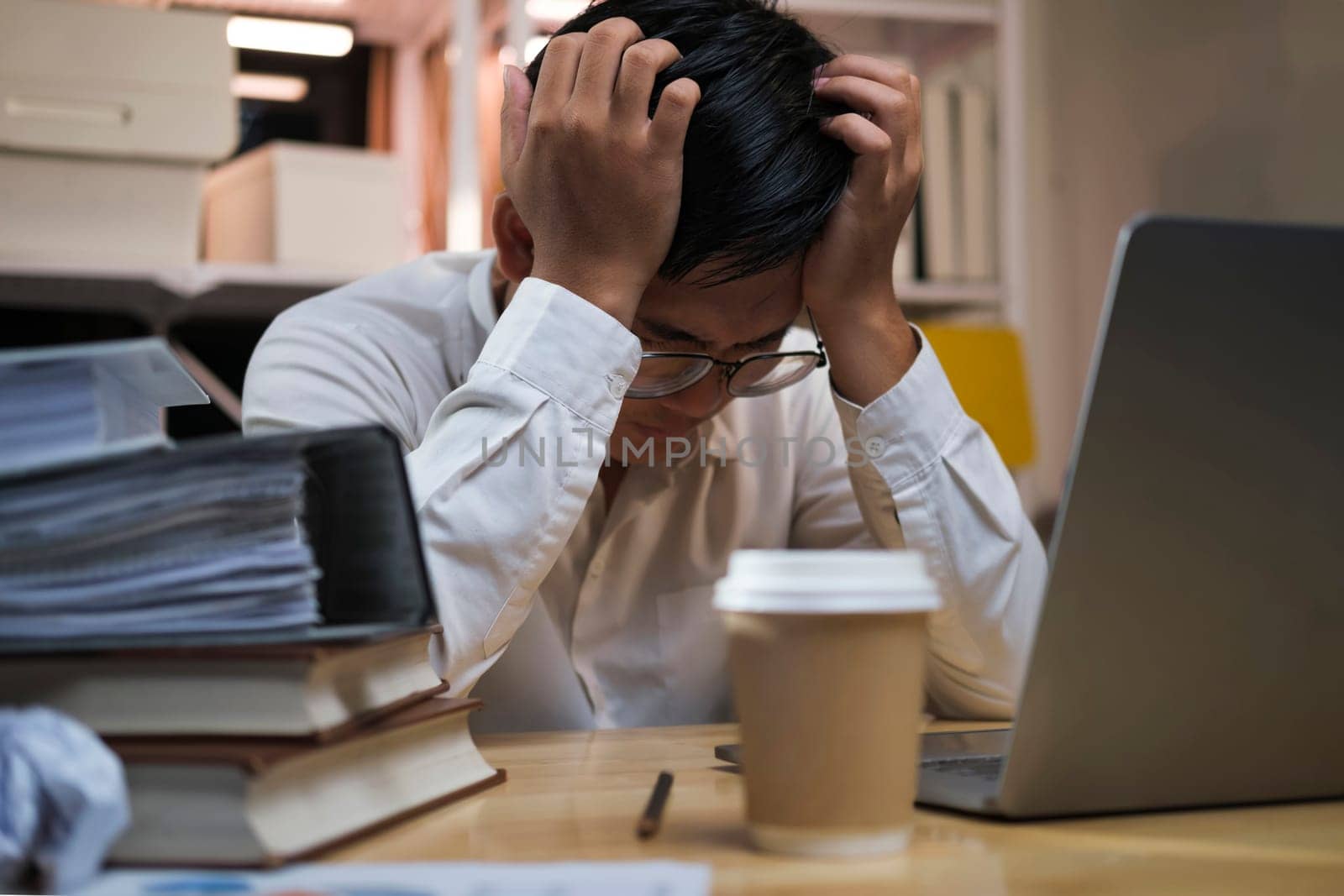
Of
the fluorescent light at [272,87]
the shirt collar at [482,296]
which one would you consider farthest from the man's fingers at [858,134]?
the fluorescent light at [272,87]

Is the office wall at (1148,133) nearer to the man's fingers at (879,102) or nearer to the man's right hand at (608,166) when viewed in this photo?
the man's fingers at (879,102)

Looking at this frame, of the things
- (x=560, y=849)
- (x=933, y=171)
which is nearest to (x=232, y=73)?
(x=933, y=171)

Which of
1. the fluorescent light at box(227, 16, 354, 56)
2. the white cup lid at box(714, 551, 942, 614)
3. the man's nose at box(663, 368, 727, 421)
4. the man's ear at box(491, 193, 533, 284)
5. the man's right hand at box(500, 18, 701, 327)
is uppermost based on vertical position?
the fluorescent light at box(227, 16, 354, 56)

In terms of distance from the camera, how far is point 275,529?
52 cm

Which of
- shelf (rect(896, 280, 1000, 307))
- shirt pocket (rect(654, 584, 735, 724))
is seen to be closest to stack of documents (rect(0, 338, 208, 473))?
shirt pocket (rect(654, 584, 735, 724))

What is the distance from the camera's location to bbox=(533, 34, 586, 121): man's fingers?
1.00m

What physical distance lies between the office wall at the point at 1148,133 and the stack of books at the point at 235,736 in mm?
2089

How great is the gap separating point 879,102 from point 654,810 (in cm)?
73

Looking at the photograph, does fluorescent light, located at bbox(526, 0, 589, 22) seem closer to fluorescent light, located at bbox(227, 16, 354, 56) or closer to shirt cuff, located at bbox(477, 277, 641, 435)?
fluorescent light, located at bbox(227, 16, 354, 56)

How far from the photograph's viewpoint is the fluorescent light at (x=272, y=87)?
254 centimetres

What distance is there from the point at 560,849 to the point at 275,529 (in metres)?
0.18

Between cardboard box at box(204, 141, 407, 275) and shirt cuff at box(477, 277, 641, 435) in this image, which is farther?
cardboard box at box(204, 141, 407, 275)

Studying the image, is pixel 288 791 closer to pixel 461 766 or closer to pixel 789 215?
pixel 461 766

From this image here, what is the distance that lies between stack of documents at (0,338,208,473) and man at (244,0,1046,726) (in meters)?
0.40
